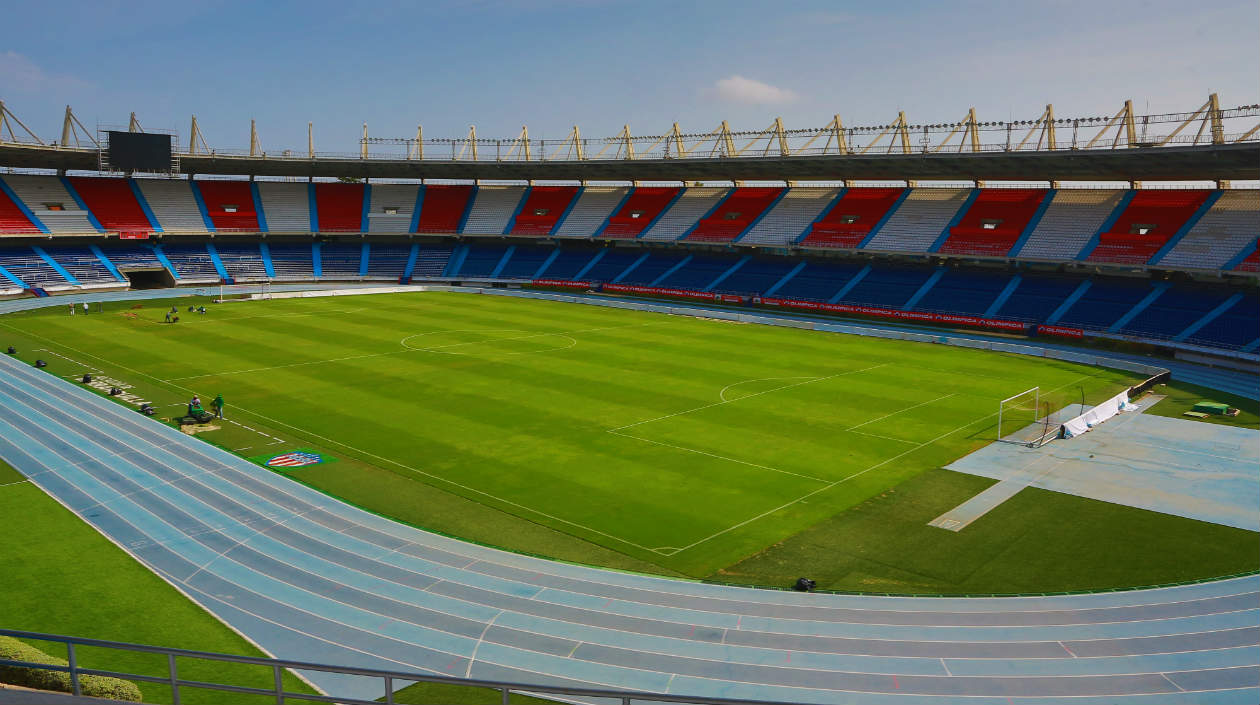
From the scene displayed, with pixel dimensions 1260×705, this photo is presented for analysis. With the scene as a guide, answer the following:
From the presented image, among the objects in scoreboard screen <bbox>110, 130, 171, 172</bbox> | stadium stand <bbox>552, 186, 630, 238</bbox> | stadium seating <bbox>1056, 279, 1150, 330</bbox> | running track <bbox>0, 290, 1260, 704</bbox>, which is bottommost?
running track <bbox>0, 290, 1260, 704</bbox>

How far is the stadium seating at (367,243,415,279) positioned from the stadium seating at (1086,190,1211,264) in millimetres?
53694

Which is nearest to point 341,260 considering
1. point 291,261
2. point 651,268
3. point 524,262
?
point 291,261

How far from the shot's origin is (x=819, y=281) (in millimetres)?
59219

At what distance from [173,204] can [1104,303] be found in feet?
230

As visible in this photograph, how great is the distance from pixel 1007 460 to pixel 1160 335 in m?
25.8

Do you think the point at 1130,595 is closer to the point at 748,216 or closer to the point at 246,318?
the point at 246,318

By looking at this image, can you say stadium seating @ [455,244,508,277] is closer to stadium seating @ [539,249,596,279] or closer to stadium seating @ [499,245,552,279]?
stadium seating @ [499,245,552,279]

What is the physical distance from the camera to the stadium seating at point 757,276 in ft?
200

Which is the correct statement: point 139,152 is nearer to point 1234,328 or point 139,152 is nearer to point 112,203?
point 112,203

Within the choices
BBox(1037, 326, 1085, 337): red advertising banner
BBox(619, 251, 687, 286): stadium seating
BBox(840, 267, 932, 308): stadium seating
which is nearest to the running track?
BBox(1037, 326, 1085, 337): red advertising banner

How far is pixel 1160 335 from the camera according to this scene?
141ft

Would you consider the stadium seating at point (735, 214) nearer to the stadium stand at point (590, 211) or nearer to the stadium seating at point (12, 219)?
the stadium stand at point (590, 211)

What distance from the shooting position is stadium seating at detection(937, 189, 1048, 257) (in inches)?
A: 2142

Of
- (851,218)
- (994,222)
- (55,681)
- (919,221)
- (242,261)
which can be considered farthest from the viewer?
(242,261)
